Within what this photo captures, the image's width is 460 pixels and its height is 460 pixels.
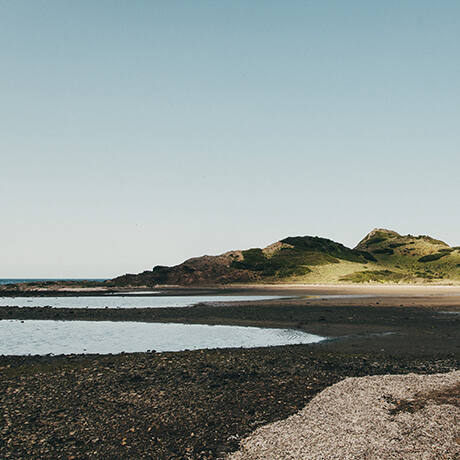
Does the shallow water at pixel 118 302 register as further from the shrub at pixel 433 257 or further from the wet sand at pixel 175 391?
the shrub at pixel 433 257

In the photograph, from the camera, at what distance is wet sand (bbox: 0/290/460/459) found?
1041 centimetres

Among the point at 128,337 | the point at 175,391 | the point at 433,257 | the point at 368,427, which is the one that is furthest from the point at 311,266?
the point at 368,427

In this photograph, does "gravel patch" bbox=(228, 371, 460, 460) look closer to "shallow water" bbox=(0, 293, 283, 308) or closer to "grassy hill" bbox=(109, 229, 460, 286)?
"shallow water" bbox=(0, 293, 283, 308)

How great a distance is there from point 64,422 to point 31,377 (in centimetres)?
561

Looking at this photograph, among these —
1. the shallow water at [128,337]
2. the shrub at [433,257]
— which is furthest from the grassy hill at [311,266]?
the shallow water at [128,337]

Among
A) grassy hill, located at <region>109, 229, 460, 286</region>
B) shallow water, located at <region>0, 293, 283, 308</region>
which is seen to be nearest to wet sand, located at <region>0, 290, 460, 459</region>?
shallow water, located at <region>0, 293, 283, 308</region>

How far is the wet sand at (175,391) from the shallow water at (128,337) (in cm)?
257

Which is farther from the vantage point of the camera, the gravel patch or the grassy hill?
the grassy hill

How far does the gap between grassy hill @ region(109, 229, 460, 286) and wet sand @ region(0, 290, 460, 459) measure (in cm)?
9881

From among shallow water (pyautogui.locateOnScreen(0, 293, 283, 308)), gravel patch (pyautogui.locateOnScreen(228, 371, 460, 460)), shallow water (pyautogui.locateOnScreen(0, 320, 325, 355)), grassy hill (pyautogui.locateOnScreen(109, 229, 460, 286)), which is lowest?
gravel patch (pyautogui.locateOnScreen(228, 371, 460, 460))

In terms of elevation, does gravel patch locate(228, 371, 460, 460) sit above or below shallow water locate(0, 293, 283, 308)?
below

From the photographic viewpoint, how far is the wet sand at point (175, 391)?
10406 mm

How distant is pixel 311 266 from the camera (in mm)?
138875

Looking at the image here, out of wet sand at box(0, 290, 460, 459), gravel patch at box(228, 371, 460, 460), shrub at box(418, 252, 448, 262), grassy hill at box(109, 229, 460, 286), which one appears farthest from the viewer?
shrub at box(418, 252, 448, 262)
